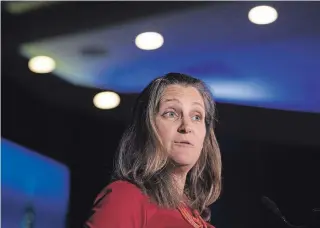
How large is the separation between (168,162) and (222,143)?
6.8 inches

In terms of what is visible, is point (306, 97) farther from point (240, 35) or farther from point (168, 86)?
point (168, 86)

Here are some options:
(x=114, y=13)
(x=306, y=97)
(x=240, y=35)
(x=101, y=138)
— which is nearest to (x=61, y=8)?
(x=114, y=13)

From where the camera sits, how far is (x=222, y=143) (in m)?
1.60

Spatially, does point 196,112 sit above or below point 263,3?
below

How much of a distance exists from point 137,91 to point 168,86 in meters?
0.09

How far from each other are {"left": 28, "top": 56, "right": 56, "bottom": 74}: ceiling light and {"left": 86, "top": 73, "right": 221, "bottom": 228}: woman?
276 mm

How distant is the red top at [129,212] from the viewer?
138 centimetres

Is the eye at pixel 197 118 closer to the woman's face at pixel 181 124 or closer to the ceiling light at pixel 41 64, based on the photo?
the woman's face at pixel 181 124

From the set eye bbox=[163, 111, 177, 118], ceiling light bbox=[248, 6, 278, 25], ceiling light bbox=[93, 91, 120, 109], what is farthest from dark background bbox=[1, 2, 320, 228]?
ceiling light bbox=[248, 6, 278, 25]

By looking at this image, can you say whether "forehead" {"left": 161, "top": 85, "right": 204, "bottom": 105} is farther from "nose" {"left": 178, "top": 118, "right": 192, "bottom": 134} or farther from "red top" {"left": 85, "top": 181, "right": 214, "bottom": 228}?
"red top" {"left": 85, "top": 181, "right": 214, "bottom": 228}

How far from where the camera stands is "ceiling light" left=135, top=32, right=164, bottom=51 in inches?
65.9

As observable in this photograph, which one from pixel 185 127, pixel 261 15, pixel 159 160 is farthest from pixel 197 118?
pixel 261 15

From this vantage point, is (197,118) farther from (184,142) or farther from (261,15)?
(261,15)

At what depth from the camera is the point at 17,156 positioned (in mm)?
1604
